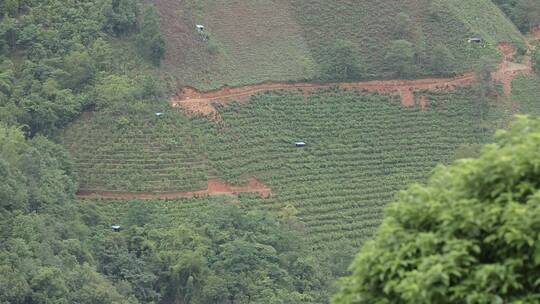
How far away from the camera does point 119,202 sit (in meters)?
40.0

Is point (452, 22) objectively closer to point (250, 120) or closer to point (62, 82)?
point (250, 120)

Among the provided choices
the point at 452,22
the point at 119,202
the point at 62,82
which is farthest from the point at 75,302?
the point at 452,22

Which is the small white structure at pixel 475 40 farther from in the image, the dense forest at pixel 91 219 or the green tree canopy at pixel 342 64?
the dense forest at pixel 91 219

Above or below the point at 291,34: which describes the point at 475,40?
above

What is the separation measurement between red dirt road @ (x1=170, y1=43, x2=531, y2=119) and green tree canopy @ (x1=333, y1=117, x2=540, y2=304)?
32774 millimetres

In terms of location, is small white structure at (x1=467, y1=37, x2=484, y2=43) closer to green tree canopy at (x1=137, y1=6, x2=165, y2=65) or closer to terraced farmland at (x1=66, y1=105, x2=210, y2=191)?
green tree canopy at (x1=137, y1=6, x2=165, y2=65)

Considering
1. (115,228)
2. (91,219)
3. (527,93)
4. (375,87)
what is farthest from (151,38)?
(527,93)

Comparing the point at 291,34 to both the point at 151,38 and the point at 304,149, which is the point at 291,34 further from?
the point at 151,38

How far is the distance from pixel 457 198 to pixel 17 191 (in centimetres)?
2739

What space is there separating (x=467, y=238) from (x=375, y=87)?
1445 inches

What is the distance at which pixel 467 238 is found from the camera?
398 inches

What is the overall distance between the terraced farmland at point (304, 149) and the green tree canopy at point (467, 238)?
95.6ft

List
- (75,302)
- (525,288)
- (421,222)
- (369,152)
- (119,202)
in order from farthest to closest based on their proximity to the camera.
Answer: (369,152), (119,202), (75,302), (421,222), (525,288)

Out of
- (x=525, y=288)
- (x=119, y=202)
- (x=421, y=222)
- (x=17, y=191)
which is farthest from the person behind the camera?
(x=119, y=202)
